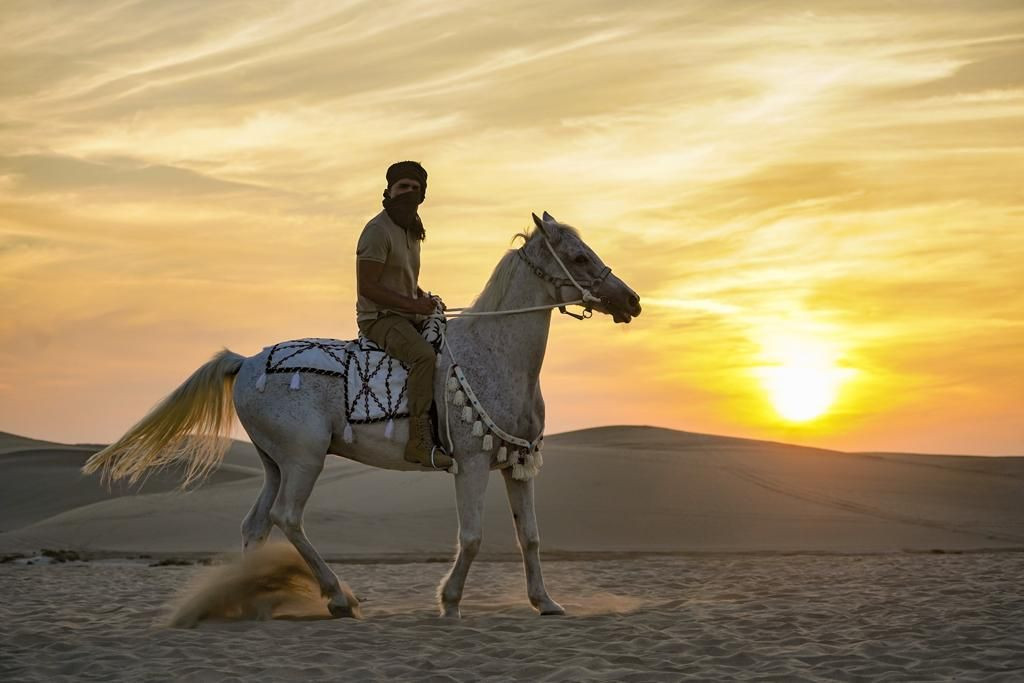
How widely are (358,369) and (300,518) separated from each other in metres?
1.19

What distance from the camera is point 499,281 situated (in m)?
8.95

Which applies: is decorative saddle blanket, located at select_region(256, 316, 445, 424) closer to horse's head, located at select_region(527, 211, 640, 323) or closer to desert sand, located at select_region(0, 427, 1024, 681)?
horse's head, located at select_region(527, 211, 640, 323)

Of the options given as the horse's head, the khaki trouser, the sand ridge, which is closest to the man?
the khaki trouser

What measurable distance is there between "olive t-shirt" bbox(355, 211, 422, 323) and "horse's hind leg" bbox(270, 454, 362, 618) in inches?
47.4

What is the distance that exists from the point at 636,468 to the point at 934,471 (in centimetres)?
732

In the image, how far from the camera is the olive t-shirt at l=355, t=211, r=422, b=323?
28.9ft

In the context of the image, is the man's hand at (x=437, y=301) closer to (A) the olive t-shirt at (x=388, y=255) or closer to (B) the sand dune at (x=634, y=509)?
(A) the olive t-shirt at (x=388, y=255)

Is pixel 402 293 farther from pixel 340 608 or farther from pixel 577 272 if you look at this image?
A: pixel 340 608

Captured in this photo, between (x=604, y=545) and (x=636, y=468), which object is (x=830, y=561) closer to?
(x=604, y=545)

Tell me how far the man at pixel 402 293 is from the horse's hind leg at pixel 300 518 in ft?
2.58

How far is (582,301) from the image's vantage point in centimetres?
865

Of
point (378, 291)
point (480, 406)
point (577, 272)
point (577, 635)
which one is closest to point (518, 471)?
point (480, 406)

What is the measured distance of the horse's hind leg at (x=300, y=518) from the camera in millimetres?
8672

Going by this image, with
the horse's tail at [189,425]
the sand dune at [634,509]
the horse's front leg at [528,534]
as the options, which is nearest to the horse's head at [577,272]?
the horse's front leg at [528,534]
